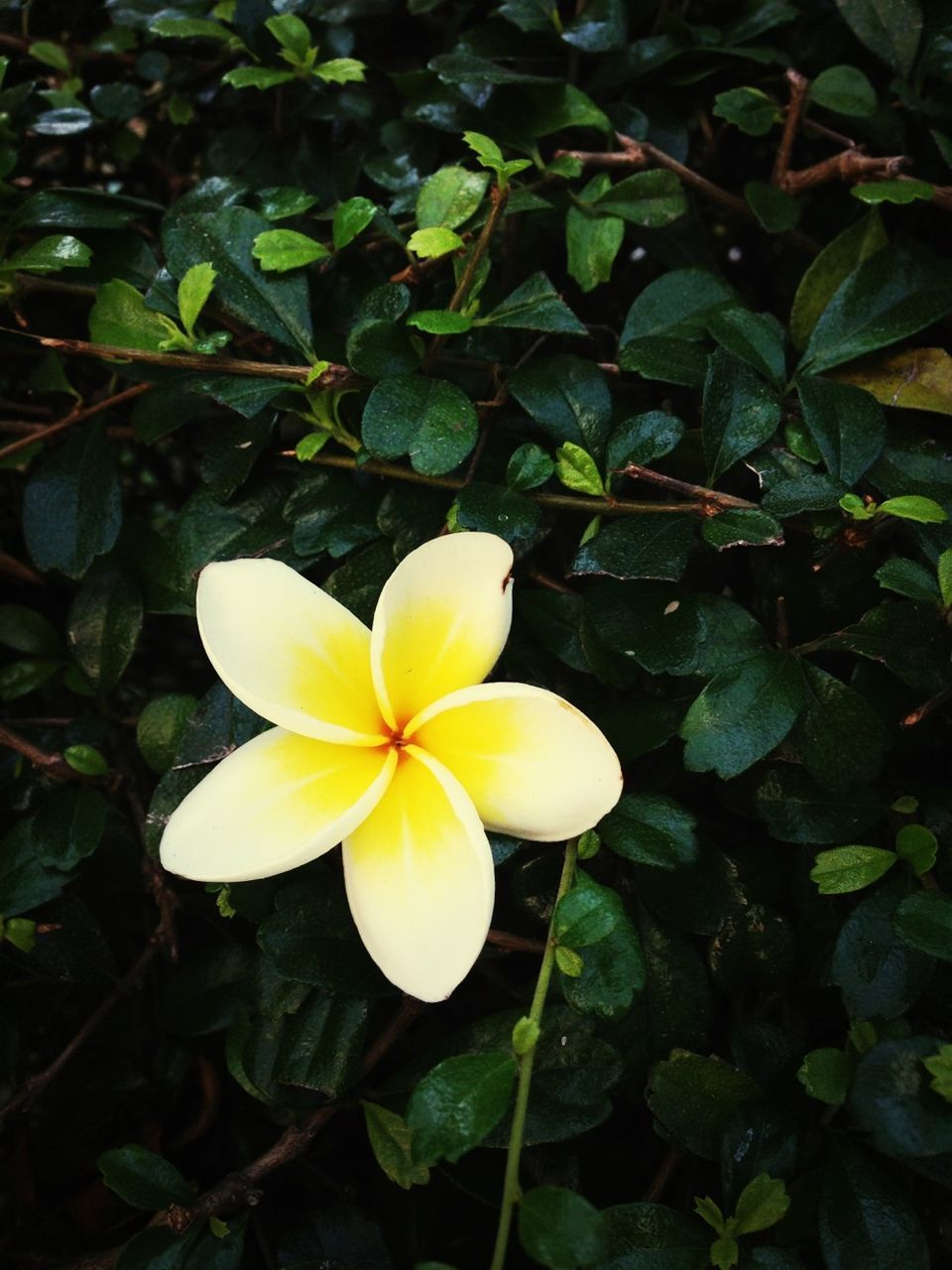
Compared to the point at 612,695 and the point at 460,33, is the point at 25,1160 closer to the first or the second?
the point at 612,695

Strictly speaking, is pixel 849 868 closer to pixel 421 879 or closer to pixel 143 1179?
pixel 421 879

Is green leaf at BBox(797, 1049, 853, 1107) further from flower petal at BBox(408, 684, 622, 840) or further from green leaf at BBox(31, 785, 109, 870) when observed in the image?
green leaf at BBox(31, 785, 109, 870)

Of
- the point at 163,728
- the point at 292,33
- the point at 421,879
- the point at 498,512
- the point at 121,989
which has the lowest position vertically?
the point at 121,989

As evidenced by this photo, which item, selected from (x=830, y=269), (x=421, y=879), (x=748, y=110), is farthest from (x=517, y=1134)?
(x=748, y=110)

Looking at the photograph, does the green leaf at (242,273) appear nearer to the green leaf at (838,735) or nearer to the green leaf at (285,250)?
the green leaf at (285,250)

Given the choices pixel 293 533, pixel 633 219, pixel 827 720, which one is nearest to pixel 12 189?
pixel 293 533

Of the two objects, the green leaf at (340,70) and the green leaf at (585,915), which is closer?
the green leaf at (585,915)

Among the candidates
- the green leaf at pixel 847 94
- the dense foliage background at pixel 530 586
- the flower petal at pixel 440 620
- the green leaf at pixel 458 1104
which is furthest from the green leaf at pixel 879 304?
the green leaf at pixel 458 1104
